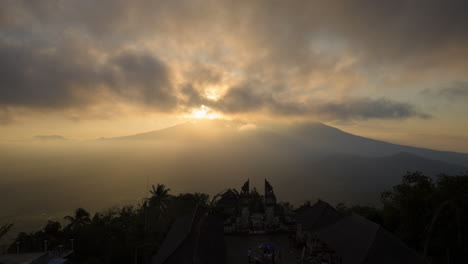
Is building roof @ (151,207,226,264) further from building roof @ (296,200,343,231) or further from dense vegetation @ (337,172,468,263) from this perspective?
dense vegetation @ (337,172,468,263)

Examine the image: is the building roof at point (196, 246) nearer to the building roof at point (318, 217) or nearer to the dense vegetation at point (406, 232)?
the dense vegetation at point (406, 232)

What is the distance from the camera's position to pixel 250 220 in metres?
29.8

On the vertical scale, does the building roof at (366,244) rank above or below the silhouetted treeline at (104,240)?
above

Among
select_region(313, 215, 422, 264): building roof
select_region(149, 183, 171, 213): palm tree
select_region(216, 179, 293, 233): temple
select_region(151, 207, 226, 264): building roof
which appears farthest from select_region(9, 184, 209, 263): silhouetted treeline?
select_region(313, 215, 422, 264): building roof

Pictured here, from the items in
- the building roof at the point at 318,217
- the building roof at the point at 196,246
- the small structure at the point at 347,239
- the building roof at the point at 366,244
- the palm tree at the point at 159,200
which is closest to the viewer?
the building roof at the point at 196,246

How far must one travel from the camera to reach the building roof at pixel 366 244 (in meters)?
17.6

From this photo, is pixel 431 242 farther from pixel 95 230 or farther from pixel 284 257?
pixel 95 230

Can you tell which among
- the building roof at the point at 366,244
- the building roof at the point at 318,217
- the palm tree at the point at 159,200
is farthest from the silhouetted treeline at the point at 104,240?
the building roof at the point at 366,244

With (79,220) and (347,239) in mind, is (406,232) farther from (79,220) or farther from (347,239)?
(79,220)

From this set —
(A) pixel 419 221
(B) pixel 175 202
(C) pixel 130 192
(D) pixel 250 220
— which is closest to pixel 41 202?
(C) pixel 130 192

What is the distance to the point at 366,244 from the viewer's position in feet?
61.6

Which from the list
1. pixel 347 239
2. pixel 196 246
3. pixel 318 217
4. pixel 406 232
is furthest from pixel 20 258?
pixel 406 232

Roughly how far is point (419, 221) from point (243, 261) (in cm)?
1739

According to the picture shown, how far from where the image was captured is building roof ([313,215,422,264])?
17.6 meters
